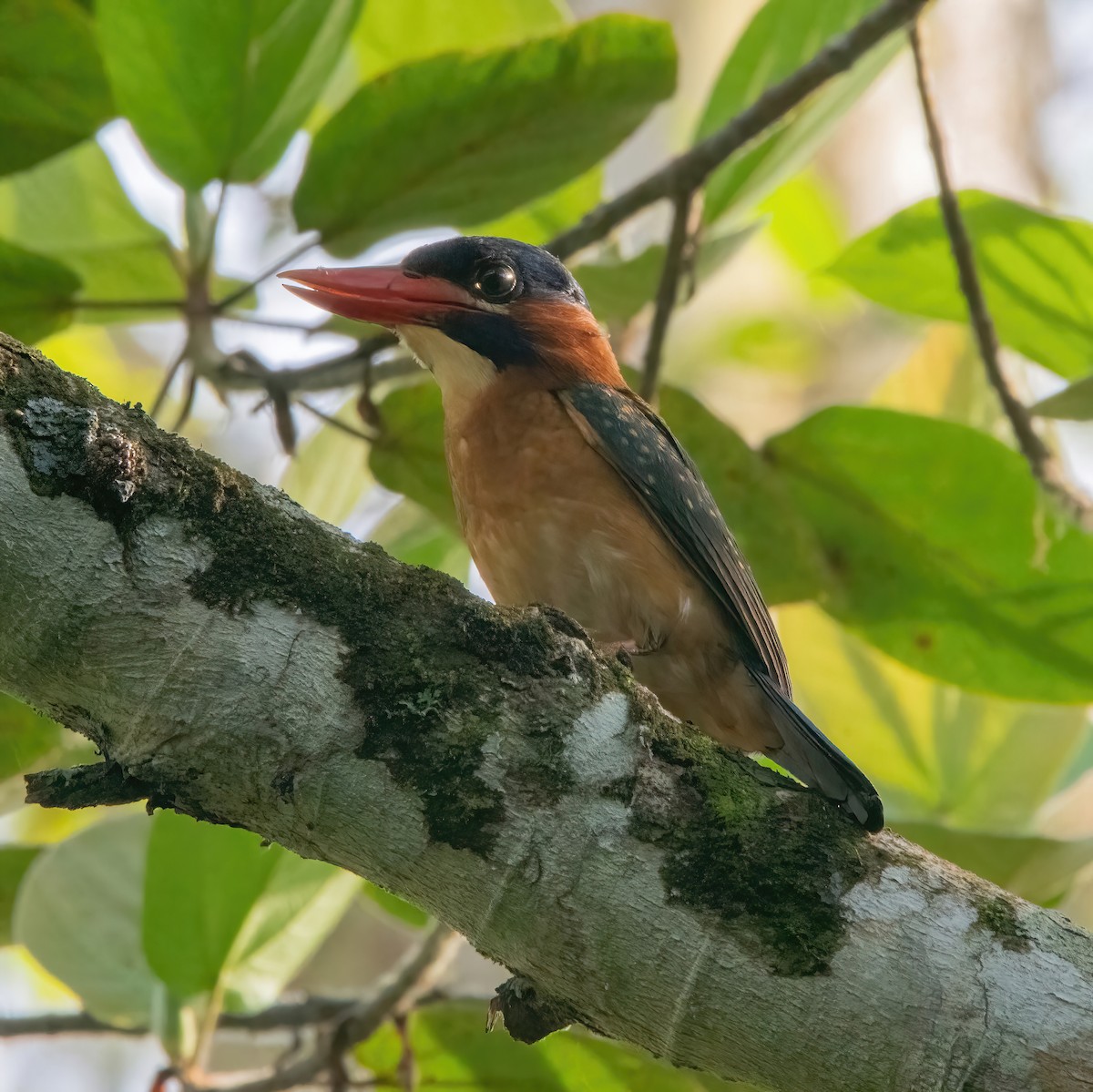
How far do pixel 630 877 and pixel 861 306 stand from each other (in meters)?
7.61

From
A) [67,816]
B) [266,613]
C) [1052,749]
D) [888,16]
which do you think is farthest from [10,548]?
[67,816]

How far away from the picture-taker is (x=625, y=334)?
15.0 feet

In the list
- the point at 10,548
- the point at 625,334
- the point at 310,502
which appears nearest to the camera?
the point at 10,548

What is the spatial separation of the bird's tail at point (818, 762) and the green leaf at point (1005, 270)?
1173 mm

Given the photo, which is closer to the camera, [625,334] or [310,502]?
[310,502]

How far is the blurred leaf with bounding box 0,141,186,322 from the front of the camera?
137 inches

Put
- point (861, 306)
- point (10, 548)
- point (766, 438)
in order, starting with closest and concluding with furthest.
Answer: point (10, 548) → point (766, 438) → point (861, 306)

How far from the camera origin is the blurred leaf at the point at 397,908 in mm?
3365

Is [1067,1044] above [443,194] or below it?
below

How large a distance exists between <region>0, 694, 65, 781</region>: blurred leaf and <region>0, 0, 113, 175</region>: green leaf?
4.06 feet

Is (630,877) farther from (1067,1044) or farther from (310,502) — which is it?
(310,502)

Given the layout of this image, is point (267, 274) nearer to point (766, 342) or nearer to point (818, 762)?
point (818, 762)

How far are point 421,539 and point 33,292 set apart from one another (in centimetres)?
116

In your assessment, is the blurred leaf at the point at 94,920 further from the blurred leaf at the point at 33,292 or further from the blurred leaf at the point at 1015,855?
the blurred leaf at the point at 1015,855
